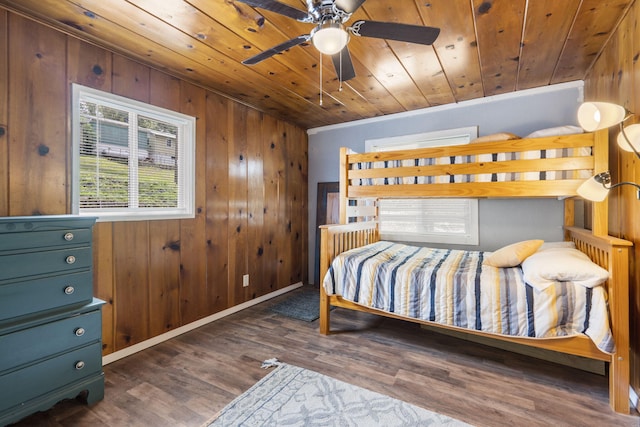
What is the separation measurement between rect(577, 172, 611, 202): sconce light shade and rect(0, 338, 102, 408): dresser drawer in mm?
3074

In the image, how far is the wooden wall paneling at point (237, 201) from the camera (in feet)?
10.3

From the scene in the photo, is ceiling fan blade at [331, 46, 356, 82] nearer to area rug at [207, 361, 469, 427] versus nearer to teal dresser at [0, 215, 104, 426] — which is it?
teal dresser at [0, 215, 104, 426]

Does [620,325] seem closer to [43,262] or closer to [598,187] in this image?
[598,187]

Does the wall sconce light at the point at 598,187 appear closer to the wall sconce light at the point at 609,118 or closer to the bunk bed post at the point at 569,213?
the wall sconce light at the point at 609,118

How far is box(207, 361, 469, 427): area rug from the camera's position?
1.53m

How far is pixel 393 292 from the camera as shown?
7.26 feet

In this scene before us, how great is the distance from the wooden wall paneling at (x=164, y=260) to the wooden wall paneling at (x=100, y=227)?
0.30m

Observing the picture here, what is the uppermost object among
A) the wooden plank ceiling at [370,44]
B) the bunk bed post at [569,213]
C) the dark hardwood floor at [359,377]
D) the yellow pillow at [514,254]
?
the wooden plank ceiling at [370,44]

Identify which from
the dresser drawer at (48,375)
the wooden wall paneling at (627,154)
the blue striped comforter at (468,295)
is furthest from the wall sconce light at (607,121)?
the dresser drawer at (48,375)

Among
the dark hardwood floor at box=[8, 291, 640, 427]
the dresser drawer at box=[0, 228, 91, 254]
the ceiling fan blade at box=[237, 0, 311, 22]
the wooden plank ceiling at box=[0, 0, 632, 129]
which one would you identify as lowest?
the dark hardwood floor at box=[8, 291, 640, 427]

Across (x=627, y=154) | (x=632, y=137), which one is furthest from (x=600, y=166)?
(x=632, y=137)

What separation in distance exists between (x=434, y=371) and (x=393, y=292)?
0.59 m

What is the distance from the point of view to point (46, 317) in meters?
1.55

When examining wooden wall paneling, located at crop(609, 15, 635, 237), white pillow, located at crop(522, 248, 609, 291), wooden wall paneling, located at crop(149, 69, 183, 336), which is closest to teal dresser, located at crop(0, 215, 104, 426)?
wooden wall paneling, located at crop(149, 69, 183, 336)
